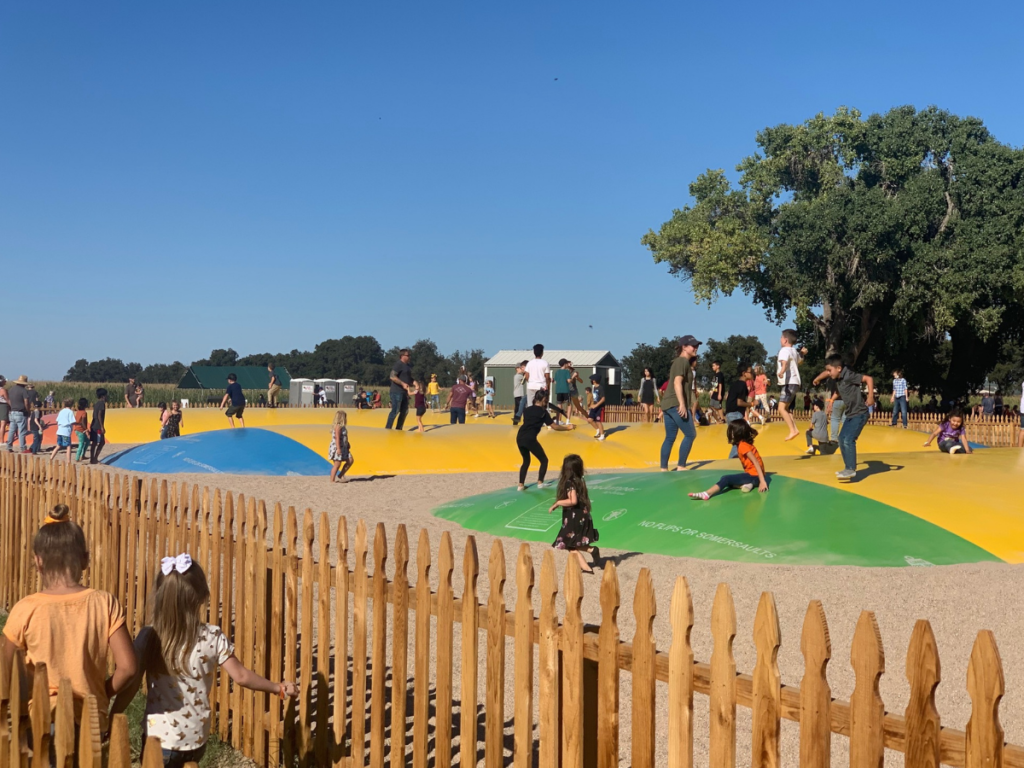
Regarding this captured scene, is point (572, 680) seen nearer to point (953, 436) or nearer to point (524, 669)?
point (524, 669)

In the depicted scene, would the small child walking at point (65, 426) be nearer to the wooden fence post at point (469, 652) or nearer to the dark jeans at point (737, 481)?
the dark jeans at point (737, 481)

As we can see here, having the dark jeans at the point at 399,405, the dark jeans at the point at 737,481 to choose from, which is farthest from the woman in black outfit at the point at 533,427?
the dark jeans at the point at 399,405

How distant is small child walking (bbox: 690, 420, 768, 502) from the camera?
430 inches

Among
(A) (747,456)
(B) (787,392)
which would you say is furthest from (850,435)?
(B) (787,392)

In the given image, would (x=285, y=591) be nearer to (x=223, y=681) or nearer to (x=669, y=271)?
(x=223, y=681)

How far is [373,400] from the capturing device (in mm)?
58281

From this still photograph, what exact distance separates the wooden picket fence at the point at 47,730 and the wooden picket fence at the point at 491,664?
3 centimetres

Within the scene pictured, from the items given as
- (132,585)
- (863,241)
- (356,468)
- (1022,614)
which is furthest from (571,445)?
(863,241)

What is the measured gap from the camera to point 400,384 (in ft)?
65.4

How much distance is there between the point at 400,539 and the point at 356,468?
14855mm

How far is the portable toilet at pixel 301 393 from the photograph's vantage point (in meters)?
50.8

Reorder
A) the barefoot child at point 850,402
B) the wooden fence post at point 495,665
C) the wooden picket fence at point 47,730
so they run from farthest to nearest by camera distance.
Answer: the barefoot child at point 850,402, the wooden fence post at point 495,665, the wooden picket fence at point 47,730

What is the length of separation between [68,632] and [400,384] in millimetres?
16283

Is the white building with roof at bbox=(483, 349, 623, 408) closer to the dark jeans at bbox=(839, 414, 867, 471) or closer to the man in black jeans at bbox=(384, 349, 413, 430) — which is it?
the man in black jeans at bbox=(384, 349, 413, 430)
